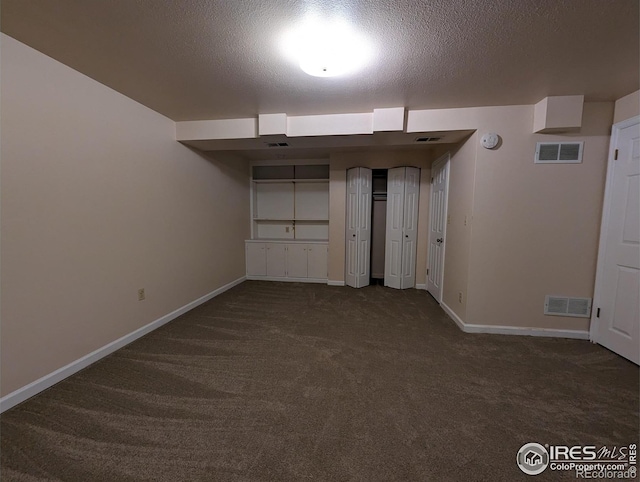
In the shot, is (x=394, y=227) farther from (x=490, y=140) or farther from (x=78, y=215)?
(x=78, y=215)

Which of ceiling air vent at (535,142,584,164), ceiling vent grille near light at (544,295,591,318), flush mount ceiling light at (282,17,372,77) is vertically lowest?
ceiling vent grille near light at (544,295,591,318)

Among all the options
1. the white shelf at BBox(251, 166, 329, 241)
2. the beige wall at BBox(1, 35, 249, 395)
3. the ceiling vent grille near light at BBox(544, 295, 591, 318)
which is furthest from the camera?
the white shelf at BBox(251, 166, 329, 241)

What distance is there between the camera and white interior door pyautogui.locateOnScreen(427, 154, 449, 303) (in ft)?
11.6

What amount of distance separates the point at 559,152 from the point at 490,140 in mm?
664

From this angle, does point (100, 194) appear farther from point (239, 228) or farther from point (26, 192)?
point (239, 228)

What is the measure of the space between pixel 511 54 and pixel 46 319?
3.70 meters

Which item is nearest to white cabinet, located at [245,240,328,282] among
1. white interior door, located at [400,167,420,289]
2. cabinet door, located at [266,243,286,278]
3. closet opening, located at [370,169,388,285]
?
cabinet door, located at [266,243,286,278]

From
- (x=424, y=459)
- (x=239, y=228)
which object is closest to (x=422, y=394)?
(x=424, y=459)

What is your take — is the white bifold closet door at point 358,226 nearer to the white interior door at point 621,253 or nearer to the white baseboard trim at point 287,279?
the white baseboard trim at point 287,279

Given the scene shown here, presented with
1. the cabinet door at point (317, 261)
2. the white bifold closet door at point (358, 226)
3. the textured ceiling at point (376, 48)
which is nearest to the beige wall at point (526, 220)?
the textured ceiling at point (376, 48)

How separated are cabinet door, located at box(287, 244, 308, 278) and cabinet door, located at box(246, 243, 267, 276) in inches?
19.4

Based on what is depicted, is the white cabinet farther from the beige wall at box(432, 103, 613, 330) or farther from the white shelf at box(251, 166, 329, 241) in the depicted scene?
the beige wall at box(432, 103, 613, 330)

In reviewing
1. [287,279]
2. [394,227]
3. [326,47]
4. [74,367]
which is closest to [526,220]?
[394,227]

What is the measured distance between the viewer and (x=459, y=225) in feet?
9.93
